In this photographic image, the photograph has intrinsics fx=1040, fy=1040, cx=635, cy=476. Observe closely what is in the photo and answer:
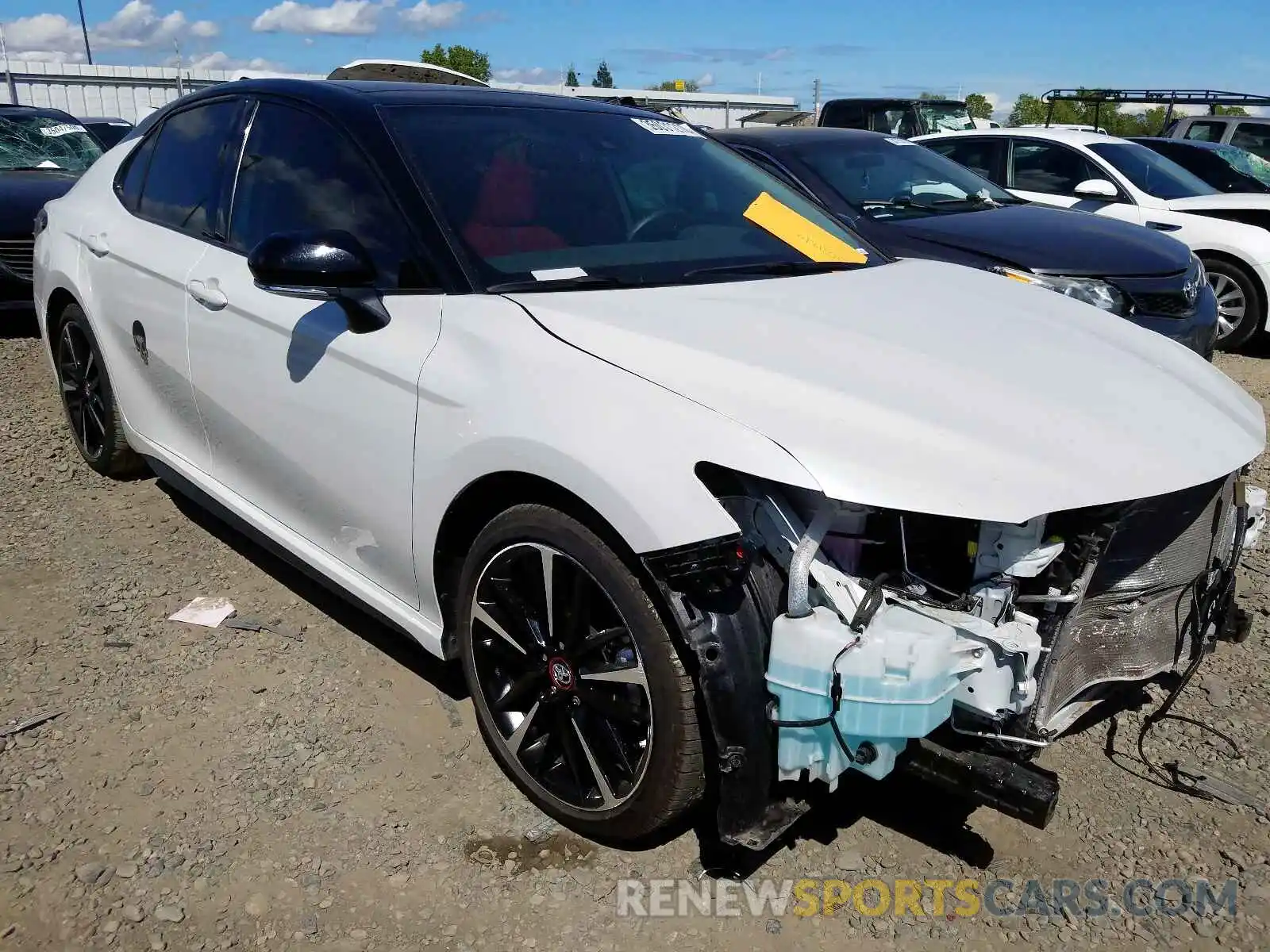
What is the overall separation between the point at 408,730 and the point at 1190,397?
7.33ft

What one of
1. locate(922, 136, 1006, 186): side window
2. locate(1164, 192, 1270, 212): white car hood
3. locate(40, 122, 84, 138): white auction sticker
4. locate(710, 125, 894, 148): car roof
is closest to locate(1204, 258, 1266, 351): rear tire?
locate(1164, 192, 1270, 212): white car hood

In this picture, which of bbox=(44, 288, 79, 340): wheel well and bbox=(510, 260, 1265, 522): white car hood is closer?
bbox=(510, 260, 1265, 522): white car hood

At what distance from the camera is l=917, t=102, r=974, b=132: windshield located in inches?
490

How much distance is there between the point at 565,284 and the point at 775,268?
690 mm

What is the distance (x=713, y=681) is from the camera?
2.04 metres

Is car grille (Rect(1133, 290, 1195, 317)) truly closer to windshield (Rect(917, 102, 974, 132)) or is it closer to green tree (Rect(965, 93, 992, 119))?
windshield (Rect(917, 102, 974, 132))

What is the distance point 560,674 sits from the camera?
2438 millimetres

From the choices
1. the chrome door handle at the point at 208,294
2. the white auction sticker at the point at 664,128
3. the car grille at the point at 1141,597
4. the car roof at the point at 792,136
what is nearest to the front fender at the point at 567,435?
the car grille at the point at 1141,597

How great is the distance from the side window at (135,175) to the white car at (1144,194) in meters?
6.54

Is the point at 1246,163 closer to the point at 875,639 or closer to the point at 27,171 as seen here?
the point at 875,639

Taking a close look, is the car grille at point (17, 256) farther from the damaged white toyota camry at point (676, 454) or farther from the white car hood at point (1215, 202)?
the white car hood at point (1215, 202)

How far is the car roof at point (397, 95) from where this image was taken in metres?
3.03

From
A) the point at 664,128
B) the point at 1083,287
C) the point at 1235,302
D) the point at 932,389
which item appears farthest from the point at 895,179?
the point at 932,389

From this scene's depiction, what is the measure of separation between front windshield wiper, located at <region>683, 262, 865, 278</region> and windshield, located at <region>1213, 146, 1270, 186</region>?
9.01m
